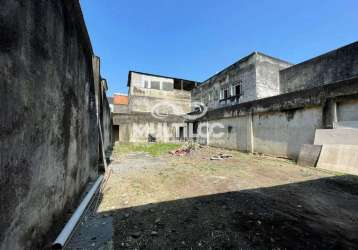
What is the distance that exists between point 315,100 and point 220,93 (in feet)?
31.2

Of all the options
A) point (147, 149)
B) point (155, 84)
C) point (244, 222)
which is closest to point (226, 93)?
point (147, 149)

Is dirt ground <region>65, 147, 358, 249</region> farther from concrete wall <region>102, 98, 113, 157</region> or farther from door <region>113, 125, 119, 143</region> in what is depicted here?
door <region>113, 125, 119, 143</region>

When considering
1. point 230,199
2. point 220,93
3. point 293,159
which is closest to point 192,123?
point 220,93

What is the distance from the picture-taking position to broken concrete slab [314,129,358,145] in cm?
509

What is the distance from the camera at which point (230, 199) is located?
10.2 feet

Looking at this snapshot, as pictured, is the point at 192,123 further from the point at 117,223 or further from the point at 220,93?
the point at 117,223

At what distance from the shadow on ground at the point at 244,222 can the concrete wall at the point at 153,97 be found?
56.8 ft

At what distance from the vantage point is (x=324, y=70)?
10.0 metres

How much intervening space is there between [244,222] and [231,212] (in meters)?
0.29

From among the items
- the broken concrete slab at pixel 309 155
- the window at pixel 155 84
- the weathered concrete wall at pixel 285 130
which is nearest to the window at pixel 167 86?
the window at pixel 155 84

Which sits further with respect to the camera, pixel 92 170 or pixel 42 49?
pixel 92 170

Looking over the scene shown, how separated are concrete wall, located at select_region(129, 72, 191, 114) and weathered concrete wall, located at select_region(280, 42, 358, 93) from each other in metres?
11.7

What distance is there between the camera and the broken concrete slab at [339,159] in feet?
15.9

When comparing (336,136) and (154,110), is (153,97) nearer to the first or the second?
(154,110)
